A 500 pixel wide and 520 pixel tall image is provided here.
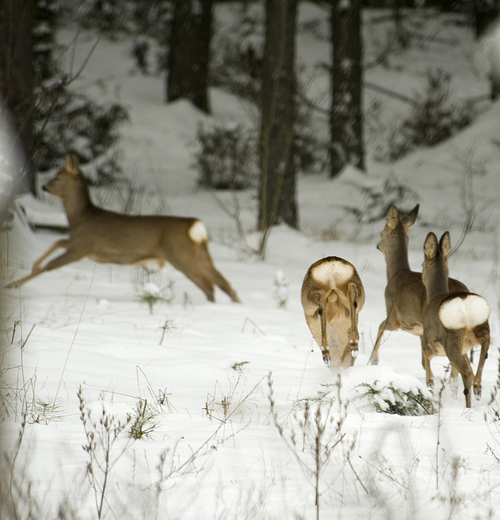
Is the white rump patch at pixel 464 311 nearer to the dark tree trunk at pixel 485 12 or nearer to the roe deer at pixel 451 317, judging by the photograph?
the roe deer at pixel 451 317

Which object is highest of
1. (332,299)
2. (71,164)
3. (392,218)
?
(71,164)

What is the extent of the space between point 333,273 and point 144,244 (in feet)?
13.9

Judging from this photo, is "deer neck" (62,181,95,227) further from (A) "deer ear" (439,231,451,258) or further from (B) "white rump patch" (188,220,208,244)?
(A) "deer ear" (439,231,451,258)

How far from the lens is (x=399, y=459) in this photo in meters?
2.43

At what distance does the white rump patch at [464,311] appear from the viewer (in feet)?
9.61

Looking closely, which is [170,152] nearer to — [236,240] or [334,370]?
[236,240]

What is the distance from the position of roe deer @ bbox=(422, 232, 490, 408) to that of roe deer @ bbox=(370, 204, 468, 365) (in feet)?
0.79

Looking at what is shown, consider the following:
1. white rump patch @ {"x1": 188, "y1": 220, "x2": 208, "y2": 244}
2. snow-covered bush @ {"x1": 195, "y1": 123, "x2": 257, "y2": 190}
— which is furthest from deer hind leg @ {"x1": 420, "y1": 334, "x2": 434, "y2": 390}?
snow-covered bush @ {"x1": 195, "y1": 123, "x2": 257, "y2": 190}

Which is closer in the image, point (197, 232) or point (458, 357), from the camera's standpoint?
point (458, 357)

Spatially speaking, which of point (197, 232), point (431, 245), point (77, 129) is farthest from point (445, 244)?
point (77, 129)

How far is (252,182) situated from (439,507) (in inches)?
515

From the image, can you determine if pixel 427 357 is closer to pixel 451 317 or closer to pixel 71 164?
pixel 451 317

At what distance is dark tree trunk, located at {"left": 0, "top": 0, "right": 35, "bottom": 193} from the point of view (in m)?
3.96

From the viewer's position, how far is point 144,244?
20.5ft
